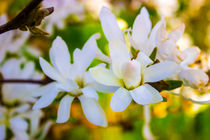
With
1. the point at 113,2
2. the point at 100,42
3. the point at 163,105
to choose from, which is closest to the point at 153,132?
the point at 163,105

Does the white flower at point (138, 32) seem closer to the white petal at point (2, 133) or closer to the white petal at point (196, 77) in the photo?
the white petal at point (196, 77)

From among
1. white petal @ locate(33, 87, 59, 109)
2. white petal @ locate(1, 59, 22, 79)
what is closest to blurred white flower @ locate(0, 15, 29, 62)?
white petal @ locate(1, 59, 22, 79)

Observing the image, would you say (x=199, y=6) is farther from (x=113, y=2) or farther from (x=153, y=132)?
(x=153, y=132)

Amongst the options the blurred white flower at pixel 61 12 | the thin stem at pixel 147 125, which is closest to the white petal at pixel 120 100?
the thin stem at pixel 147 125

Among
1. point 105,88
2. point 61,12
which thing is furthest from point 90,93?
point 61,12

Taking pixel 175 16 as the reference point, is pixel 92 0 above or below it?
above
